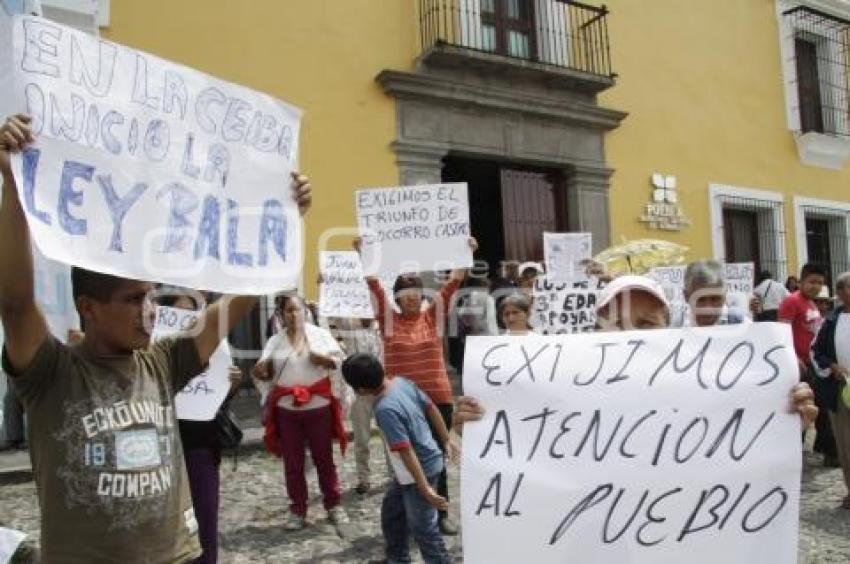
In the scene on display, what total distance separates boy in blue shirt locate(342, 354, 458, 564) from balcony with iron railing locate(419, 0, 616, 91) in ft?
22.2

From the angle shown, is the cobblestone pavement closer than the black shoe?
Yes

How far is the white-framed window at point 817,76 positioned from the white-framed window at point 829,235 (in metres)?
0.77

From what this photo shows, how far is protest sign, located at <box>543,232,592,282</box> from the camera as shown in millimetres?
7996

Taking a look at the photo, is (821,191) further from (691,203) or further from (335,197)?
(335,197)

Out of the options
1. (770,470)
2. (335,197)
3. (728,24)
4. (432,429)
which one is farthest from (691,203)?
(770,470)

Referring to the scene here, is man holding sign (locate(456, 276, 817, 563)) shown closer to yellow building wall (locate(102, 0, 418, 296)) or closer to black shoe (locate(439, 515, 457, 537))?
black shoe (locate(439, 515, 457, 537))

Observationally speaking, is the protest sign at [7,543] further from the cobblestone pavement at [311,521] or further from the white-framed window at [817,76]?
the white-framed window at [817,76]

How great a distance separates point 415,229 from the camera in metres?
6.25

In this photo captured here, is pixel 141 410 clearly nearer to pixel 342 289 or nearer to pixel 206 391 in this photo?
pixel 206 391

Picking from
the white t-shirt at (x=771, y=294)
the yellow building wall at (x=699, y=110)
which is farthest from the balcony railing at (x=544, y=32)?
the white t-shirt at (x=771, y=294)

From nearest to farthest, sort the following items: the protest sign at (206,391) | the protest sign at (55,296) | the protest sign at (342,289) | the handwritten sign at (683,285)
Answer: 1. the protest sign at (55,296)
2. the protest sign at (206,391)
3. the handwritten sign at (683,285)
4. the protest sign at (342,289)

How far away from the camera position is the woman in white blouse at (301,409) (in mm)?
5398

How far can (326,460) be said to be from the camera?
544 cm

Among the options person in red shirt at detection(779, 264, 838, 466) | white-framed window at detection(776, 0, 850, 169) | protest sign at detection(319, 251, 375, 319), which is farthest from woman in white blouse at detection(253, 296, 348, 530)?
white-framed window at detection(776, 0, 850, 169)
